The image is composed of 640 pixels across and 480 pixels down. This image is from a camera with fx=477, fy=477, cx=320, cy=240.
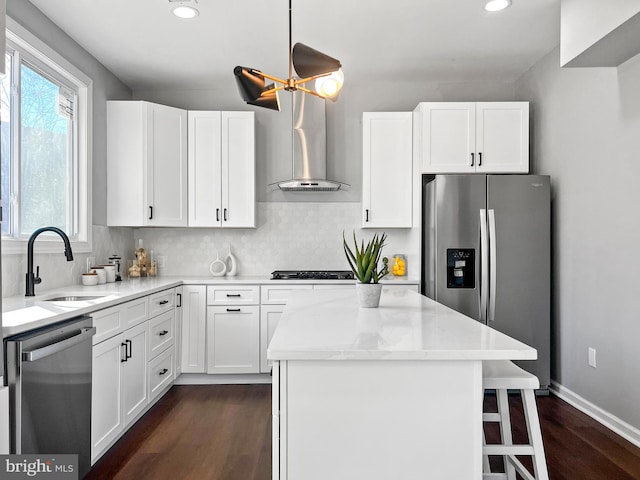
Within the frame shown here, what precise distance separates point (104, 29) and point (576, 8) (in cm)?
308

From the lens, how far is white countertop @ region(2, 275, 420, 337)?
1974mm

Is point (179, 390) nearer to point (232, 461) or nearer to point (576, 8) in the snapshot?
point (232, 461)

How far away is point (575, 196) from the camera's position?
3.50m

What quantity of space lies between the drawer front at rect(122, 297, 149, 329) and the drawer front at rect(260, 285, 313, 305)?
3.45 ft

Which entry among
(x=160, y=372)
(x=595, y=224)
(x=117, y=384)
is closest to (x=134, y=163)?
(x=160, y=372)

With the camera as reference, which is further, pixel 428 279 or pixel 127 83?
pixel 127 83

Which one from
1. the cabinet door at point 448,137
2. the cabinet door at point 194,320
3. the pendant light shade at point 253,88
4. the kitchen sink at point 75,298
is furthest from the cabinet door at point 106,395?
the cabinet door at point 448,137

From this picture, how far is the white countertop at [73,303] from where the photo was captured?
6.48ft

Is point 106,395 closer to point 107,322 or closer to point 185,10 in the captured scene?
point 107,322

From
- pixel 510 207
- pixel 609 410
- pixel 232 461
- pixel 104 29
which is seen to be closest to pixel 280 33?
pixel 104 29

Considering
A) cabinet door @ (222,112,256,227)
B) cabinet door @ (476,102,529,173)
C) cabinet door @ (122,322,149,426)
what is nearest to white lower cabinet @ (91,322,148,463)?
cabinet door @ (122,322,149,426)

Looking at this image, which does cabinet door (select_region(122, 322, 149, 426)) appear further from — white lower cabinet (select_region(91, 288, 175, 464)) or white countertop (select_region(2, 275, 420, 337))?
white countertop (select_region(2, 275, 420, 337))

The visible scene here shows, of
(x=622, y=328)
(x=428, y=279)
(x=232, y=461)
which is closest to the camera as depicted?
(x=232, y=461)

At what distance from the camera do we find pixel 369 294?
7.75 feet
